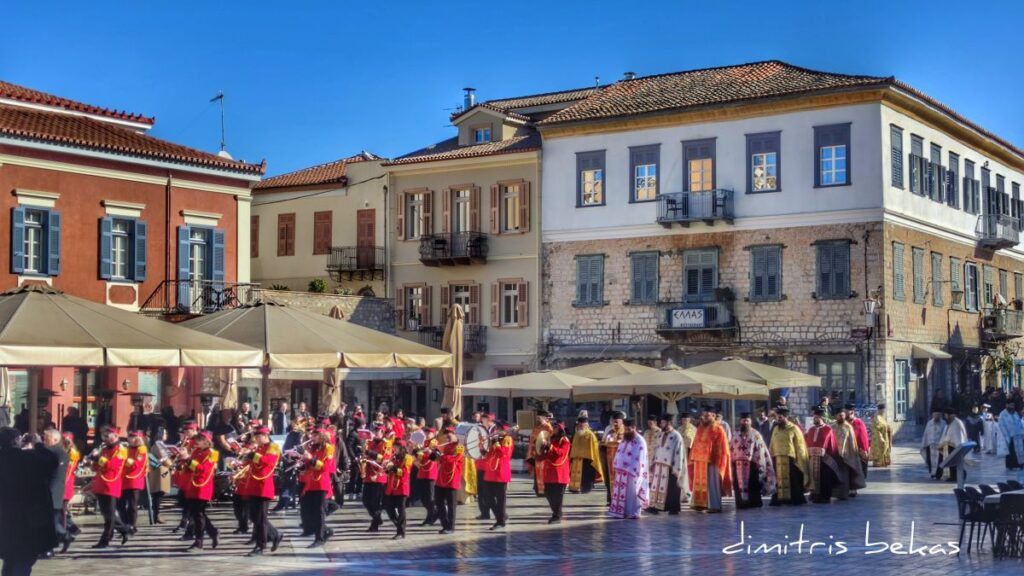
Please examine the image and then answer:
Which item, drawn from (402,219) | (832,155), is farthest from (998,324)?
(402,219)

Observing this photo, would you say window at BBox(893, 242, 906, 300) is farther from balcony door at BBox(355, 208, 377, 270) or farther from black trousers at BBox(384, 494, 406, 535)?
black trousers at BBox(384, 494, 406, 535)

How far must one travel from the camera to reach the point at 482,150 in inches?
1773

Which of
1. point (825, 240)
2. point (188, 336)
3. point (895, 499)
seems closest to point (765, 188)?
point (825, 240)

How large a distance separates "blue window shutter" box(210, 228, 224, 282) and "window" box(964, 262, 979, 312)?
22497 millimetres

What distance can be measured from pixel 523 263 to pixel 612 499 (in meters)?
23.0

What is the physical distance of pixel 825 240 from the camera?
38.8 meters

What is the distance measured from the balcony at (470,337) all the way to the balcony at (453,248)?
2.06 meters

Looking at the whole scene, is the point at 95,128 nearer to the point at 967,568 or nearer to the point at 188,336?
the point at 188,336

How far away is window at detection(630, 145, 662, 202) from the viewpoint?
137ft

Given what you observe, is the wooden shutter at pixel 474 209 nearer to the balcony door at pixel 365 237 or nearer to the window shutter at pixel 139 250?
the balcony door at pixel 365 237

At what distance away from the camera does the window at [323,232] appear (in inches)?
1886

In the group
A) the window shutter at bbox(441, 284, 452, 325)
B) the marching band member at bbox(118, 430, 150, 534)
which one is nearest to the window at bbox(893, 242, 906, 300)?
the window shutter at bbox(441, 284, 452, 325)

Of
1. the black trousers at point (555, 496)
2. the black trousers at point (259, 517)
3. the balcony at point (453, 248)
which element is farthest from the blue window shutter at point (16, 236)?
the black trousers at point (259, 517)

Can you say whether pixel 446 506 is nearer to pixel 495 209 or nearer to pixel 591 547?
pixel 591 547
